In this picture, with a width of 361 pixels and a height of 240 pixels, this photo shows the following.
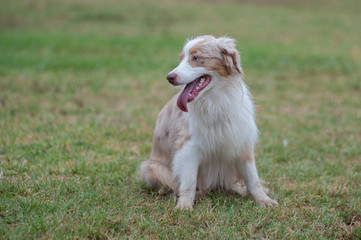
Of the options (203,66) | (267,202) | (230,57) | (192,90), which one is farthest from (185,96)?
(267,202)

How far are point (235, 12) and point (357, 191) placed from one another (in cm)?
1992

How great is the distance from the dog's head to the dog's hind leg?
30.9 inches

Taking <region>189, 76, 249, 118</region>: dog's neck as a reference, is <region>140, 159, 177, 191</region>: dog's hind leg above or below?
below

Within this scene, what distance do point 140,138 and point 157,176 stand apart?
205 centimetres

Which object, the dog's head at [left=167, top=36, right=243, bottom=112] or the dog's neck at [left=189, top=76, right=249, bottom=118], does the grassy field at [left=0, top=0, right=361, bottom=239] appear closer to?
the dog's neck at [left=189, top=76, right=249, bottom=118]

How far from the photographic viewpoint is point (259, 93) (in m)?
8.85

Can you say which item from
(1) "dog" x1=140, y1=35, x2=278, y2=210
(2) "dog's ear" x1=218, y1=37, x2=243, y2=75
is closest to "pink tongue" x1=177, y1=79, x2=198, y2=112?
(1) "dog" x1=140, y1=35, x2=278, y2=210

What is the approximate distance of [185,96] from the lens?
3.56 meters

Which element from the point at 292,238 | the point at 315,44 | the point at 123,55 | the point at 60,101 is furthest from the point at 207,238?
the point at 315,44

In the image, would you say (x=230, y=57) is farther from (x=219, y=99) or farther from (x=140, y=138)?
(x=140, y=138)

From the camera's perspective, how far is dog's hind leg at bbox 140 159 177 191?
3967 mm

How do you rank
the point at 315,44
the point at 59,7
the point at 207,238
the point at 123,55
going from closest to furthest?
the point at 207,238 → the point at 123,55 → the point at 315,44 → the point at 59,7

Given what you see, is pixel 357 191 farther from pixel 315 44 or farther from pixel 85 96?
pixel 315 44

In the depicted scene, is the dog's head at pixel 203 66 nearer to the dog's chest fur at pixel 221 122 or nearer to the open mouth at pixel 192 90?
the open mouth at pixel 192 90
